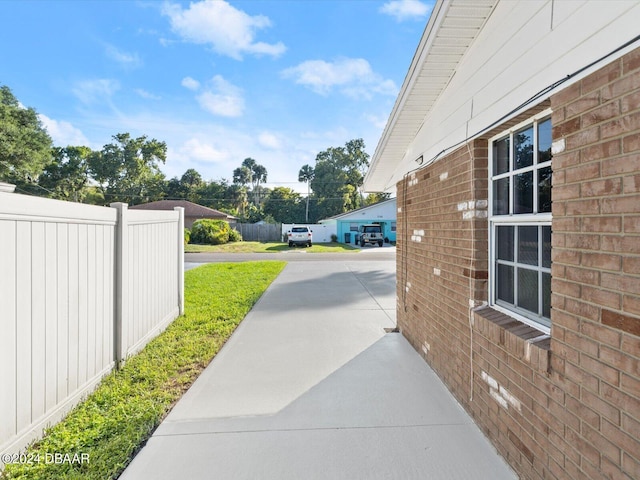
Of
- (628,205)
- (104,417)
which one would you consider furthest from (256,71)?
(628,205)

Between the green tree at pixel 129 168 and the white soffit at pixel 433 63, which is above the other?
the green tree at pixel 129 168

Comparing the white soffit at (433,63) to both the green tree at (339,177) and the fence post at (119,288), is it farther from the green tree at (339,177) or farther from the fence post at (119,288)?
the green tree at (339,177)

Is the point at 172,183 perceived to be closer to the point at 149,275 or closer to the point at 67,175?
the point at 67,175

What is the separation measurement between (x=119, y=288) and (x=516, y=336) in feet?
12.7

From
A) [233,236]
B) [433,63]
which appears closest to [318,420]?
[433,63]

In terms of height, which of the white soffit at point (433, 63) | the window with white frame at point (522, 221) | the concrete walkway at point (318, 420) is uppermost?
the white soffit at point (433, 63)

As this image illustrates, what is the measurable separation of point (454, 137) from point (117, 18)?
882 centimetres

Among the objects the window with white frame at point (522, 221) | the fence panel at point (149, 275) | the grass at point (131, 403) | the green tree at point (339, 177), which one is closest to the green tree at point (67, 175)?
the green tree at point (339, 177)

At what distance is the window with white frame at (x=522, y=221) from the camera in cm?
219

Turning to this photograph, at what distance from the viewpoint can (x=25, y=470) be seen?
7.17 feet

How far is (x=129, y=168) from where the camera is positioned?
1713 inches

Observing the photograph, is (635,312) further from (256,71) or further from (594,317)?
(256,71)

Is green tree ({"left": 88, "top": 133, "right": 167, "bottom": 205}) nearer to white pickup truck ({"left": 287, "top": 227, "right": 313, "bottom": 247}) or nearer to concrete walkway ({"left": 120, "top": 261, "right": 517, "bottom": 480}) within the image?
white pickup truck ({"left": 287, "top": 227, "right": 313, "bottom": 247})

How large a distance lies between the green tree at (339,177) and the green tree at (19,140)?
29957mm
